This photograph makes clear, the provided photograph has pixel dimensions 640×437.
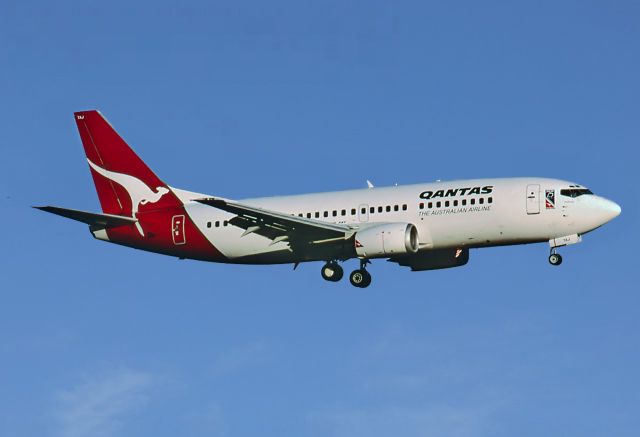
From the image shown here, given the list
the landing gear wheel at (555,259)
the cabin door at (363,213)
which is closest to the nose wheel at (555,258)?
the landing gear wheel at (555,259)

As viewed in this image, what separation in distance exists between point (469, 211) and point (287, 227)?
30.1 feet

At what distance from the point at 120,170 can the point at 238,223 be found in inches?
405

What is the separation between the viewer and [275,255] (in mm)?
67438

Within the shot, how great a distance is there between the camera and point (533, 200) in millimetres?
62688

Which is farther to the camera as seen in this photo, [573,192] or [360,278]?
[360,278]

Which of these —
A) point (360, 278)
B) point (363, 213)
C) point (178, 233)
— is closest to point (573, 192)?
point (363, 213)

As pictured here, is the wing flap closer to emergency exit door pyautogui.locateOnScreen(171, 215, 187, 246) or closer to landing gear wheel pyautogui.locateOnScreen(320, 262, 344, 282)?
landing gear wheel pyautogui.locateOnScreen(320, 262, 344, 282)

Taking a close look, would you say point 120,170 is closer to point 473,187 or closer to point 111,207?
point 111,207

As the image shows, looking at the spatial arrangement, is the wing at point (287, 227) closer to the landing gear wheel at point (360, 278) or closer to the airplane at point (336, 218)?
the airplane at point (336, 218)

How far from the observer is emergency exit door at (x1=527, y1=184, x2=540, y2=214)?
62.6m

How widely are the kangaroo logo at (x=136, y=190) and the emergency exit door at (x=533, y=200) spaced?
20415 millimetres

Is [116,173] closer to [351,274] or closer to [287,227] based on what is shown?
[287,227]

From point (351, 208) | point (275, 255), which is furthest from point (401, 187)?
point (275, 255)

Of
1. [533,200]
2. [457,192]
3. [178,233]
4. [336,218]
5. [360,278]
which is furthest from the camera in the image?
[178,233]
